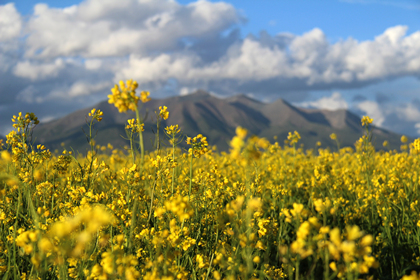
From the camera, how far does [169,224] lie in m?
3.40

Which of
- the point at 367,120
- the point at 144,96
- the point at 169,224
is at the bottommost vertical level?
the point at 169,224

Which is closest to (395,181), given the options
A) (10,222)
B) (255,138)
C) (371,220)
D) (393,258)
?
(371,220)

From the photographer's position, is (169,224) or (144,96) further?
(169,224)

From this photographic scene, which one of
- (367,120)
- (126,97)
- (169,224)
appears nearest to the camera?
(126,97)

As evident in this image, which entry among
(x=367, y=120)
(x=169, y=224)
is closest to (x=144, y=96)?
(x=169, y=224)

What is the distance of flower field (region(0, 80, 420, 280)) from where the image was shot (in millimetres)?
1989

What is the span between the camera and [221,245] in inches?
139

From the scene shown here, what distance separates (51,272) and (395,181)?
6239 millimetres

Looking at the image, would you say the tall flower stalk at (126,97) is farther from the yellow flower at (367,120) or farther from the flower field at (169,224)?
the yellow flower at (367,120)

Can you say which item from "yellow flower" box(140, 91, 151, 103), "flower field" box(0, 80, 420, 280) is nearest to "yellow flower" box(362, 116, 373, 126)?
"flower field" box(0, 80, 420, 280)

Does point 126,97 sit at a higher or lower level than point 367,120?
higher

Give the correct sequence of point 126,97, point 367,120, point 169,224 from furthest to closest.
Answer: point 367,120 → point 169,224 → point 126,97

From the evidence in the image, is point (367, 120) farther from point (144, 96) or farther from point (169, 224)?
point (144, 96)

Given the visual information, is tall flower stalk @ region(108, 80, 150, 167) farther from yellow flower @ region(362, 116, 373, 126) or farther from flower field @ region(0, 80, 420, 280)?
yellow flower @ region(362, 116, 373, 126)
